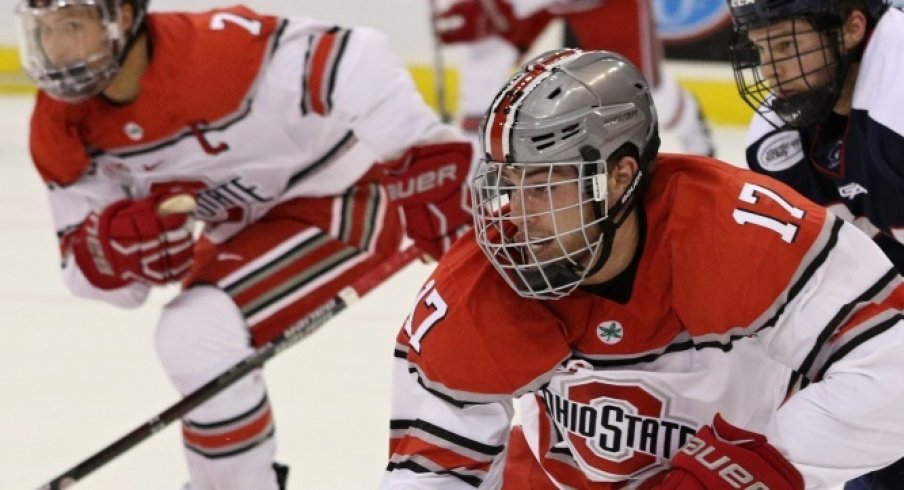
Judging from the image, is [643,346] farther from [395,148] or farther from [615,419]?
[395,148]

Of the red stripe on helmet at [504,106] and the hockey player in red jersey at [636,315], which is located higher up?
the red stripe on helmet at [504,106]

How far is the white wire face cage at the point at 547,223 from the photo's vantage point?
6.16ft

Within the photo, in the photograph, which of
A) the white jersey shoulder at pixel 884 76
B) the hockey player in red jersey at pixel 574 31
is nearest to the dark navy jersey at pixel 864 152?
the white jersey shoulder at pixel 884 76

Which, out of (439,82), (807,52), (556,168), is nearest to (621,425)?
(556,168)

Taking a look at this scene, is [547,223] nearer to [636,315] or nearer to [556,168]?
[556,168]

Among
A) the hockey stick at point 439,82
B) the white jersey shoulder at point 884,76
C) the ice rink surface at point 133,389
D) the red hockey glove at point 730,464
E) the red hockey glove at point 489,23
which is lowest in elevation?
the hockey stick at point 439,82

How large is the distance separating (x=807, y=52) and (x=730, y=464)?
31.9 inches

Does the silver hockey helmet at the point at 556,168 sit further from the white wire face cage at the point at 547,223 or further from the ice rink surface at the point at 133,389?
the ice rink surface at the point at 133,389

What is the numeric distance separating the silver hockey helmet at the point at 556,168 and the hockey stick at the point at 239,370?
0.97 m

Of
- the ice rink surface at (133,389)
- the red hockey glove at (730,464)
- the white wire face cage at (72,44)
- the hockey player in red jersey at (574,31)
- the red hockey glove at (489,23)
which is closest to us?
the red hockey glove at (730,464)

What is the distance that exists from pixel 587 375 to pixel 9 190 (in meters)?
4.49

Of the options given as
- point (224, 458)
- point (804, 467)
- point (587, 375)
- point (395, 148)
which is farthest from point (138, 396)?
point (804, 467)

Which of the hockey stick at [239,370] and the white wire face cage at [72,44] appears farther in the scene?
the white wire face cage at [72,44]

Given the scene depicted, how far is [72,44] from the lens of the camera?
2.84 meters
